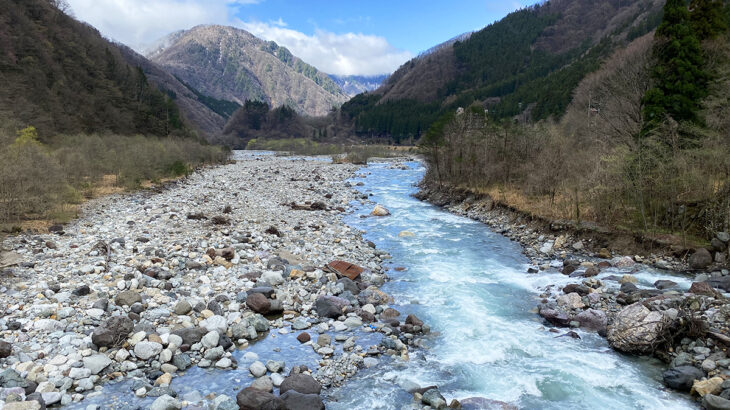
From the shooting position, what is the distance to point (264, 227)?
1772 centimetres

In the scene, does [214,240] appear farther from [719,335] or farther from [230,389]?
[719,335]

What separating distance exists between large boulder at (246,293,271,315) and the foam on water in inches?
124

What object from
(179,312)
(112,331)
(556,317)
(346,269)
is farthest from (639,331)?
(112,331)

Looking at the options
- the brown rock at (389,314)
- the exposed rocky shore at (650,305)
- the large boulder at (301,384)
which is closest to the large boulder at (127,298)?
the large boulder at (301,384)

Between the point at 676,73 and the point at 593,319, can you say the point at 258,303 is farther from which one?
the point at 676,73

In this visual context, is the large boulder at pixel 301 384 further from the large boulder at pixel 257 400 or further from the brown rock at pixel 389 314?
the brown rock at pixel 389 314

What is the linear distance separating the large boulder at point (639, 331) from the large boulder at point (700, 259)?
544cm

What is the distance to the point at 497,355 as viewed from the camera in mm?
8078

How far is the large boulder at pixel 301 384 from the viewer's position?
257 inches

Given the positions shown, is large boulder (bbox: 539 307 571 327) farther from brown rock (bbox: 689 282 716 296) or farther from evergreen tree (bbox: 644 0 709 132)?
evergreen tree (bbox: 644 0 709 132)

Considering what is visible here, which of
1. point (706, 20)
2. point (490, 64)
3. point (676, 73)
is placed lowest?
point (676, 73)

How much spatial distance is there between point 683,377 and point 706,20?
2457 cm

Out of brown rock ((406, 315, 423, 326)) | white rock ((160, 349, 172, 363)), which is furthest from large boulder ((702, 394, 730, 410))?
white rock ((160, 349, 172, 363))

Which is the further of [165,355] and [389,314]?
[389,314]
